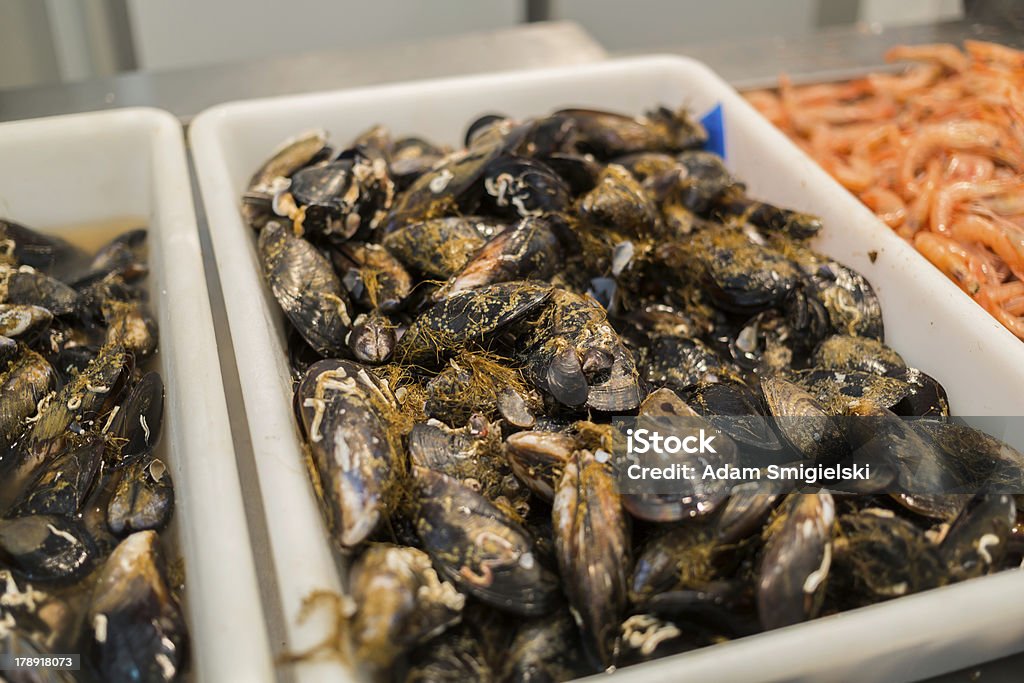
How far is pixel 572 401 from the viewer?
4.08 ft

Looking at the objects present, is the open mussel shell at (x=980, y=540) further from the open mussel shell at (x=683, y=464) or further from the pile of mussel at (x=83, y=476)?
the pile of mussel at (x=83, y=476)

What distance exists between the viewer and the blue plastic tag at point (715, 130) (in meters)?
2.18

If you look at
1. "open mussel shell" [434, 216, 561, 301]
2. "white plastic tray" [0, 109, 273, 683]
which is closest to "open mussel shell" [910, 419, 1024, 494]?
"open mussel shell" [434, 216, 561, 301]

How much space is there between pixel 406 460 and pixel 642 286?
0.68 m

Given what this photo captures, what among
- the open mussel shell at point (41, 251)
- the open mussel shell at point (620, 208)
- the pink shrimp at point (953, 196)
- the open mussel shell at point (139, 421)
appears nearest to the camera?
the open mussel shell at point (139, 421)

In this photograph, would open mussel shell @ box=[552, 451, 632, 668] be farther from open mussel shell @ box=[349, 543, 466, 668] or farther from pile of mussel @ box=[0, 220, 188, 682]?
pile of mussel @ box=[0, 220, 188, 682]

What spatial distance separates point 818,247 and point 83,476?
1484mm

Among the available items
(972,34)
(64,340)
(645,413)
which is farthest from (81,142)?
(972,34)

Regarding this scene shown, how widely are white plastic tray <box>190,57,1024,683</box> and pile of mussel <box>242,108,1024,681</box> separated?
5 cm

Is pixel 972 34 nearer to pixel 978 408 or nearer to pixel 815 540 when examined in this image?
pixel 978 408

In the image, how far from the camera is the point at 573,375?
4.10ft

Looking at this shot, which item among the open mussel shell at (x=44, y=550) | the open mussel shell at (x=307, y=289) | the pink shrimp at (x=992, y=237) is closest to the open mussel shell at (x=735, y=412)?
the open mussel shell at (x=307, y=289)

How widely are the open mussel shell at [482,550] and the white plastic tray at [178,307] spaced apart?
0.24 meters

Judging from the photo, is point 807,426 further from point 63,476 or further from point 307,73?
point 307,73
